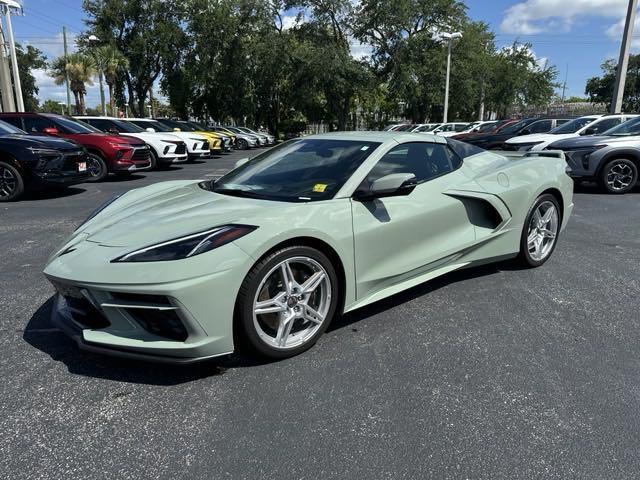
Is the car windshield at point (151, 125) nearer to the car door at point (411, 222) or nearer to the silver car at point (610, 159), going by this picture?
the silver car at point (610, 159)

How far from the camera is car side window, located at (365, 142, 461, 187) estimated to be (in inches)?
133

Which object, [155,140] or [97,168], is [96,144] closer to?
[97,168]

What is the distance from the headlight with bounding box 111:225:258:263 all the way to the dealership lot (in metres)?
0.69

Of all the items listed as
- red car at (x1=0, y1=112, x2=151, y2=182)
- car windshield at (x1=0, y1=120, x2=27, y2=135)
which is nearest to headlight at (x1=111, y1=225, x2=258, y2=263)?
car windshield at (x1=0, y1=120, x2=27, y2=135)

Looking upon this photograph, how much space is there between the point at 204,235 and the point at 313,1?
115 feet

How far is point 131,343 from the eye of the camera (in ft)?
7.91

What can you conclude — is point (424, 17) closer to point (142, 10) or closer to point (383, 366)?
point (142, 10)

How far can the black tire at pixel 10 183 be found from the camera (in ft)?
26.0

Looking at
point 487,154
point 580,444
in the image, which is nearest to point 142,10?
point 487,154

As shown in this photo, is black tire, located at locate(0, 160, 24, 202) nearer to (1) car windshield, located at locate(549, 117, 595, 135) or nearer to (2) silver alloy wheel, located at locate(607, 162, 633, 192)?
(2) silver alloy wheel, located at locate(607, 162, 633, 192)

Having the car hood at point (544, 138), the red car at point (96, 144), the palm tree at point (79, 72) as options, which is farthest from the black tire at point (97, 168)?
the palm tree at point (79, 72)

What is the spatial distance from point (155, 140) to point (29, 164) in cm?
547

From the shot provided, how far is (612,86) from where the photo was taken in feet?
199

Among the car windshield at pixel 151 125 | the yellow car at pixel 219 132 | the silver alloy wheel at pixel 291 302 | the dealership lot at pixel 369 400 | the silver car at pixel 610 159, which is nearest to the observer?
the dealership lot at pixel 369 400
